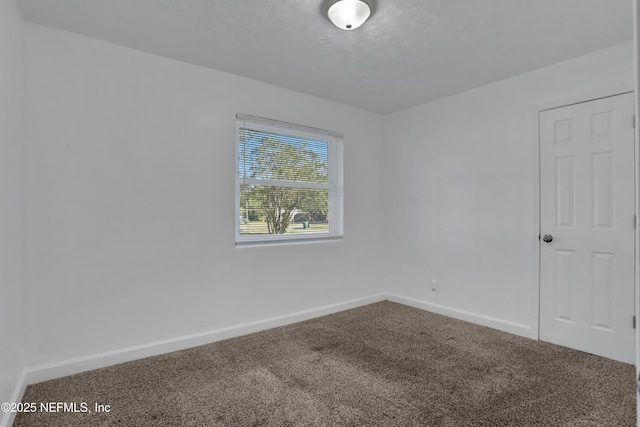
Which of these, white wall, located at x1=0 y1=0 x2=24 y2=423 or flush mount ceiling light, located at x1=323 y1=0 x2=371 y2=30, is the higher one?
flush mount ceiling light, located at x1=323 y1=0 x2=371 y2=30

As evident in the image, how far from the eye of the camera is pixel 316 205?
395cm

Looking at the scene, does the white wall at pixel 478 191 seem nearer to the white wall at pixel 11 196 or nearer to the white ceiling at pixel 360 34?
the white ceiling at pixel 360 34

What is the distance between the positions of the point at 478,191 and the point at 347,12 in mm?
2347

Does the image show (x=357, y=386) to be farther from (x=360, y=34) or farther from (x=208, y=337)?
(x=360, y=34)

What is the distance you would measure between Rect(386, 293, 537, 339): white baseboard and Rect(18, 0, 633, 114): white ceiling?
2.42 meters

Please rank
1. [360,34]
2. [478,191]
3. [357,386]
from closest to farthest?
[357,386] < [360,34] < [478,191]

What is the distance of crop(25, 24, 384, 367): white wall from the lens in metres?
2.38

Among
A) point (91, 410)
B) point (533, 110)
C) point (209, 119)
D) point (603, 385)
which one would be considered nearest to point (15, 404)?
point (91, 410)

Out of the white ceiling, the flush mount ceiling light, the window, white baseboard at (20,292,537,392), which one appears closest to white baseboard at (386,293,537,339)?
white baseboard at (20,292,537,392)

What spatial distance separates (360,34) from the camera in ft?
8.14

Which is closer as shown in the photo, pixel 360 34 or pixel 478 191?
pixel 360 34

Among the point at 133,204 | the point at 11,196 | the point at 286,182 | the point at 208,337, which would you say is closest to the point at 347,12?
the point at 286,182

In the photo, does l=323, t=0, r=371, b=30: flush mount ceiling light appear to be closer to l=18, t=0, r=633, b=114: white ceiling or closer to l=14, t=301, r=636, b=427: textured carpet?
l=18, t=0, r=633, b=114: white ceiling

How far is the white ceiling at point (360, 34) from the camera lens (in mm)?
2160
